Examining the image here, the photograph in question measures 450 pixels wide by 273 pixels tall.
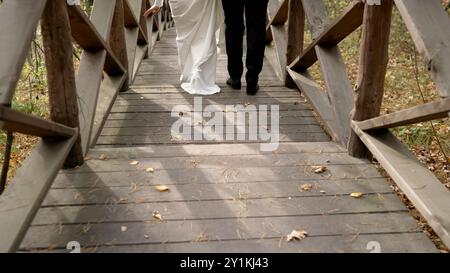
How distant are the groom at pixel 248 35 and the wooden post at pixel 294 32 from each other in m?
0.51

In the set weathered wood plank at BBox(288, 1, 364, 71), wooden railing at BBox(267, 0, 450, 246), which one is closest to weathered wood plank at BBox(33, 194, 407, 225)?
wooden railing at BBox(267, 0, 450, 246)

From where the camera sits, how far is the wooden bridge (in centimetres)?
230

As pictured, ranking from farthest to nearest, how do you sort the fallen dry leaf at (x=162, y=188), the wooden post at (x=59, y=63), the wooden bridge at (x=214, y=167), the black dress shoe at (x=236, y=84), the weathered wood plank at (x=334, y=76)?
1. the black dress shoe at (x=236, y=84)
2. the weathered wood plank at (x=334, y=76)
3. the fallen dry leaf at (x=162, y=188)
4. the wooden post at (x=59, y=63)
5. the wooden bridge at (x=214, y=167)

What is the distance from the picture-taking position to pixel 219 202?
2.76 m

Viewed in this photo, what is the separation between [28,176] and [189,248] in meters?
0.93

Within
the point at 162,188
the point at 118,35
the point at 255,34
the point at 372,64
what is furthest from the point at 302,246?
the point at 118,35

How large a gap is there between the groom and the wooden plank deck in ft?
3.53

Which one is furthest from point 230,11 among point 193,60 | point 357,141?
point 357,141

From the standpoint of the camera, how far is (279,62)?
17.8 ft

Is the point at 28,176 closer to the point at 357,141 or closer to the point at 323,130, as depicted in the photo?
the point at 357,141

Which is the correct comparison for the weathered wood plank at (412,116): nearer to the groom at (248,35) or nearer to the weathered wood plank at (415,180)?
the weathered wood plank at (415,180)

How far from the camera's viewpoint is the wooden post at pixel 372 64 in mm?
2918

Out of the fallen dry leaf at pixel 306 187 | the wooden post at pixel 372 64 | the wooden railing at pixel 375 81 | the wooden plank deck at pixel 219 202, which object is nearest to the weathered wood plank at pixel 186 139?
the wooden plank deck at pixel 219 202

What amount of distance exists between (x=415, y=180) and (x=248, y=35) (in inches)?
98.6
